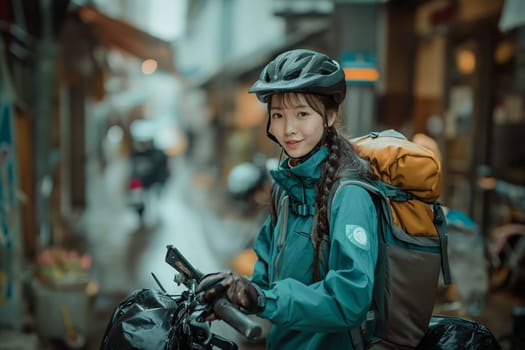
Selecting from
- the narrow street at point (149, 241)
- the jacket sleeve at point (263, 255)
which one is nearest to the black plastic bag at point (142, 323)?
the jacket sleeve at point (263, 255)

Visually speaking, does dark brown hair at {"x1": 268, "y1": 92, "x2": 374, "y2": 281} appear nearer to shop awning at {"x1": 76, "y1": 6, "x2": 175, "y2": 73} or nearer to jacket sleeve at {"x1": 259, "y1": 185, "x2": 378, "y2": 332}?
jacket sleeve at {"x1": 259, "y1": 185, "x2": 378, "y2": 332}

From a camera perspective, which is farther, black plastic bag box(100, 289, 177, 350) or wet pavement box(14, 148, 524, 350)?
wet pavement box(14, 148, 524, 350)

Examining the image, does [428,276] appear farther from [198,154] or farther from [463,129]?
[198,154]

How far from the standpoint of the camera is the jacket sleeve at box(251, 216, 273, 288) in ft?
8.45

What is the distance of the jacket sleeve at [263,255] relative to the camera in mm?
2574

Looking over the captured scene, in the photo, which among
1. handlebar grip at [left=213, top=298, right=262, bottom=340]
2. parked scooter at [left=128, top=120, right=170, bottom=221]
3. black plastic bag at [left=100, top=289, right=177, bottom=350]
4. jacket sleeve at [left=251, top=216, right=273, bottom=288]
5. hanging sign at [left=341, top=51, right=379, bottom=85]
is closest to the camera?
handlebar grip at [left=213, top=298, right=262, bottom=340]

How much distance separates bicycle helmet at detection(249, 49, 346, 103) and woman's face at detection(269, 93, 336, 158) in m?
0.06

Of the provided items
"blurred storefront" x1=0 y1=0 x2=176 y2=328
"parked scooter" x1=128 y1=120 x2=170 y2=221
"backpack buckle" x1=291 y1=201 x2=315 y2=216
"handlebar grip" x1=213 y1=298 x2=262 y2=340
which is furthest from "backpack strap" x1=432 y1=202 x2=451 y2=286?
"parked scooter" x1=128 y1=120 x2=170 y2=221

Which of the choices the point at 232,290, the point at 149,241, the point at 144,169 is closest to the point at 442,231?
the point at 232,290

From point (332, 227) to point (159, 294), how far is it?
0.68 metres

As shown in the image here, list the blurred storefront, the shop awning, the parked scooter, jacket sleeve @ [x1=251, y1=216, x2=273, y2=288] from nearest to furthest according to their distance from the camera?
jacket sleeve @ [x1=251, y1=216, x2=273, y2=288] → the blurred storefront → the shop awning → the parked scooter

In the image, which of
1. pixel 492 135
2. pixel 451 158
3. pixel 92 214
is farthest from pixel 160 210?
pixel 492 135

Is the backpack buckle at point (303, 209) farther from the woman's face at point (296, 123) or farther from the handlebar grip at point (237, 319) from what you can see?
the handlebar grip at point (237, 319)

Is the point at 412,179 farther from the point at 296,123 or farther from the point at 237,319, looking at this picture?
the point at 237,319
